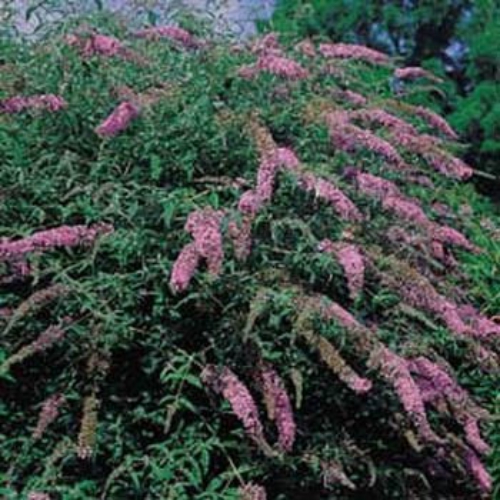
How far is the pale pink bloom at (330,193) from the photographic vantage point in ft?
15.0

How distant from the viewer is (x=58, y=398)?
169 inches

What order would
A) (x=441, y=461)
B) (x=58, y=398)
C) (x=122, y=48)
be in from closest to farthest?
(x=58, y=398), (x=441, y=461), (x=122, y=48)

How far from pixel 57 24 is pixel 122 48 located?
548mm

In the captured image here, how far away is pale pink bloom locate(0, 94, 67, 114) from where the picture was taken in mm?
4945

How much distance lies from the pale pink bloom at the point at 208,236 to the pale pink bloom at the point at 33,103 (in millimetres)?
880

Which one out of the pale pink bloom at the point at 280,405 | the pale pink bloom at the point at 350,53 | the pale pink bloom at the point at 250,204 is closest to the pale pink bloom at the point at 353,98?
the pale pink bloom at the point at 350,53

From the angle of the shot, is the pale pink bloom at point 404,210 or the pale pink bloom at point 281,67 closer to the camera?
the pale pink bloom at point 404,210

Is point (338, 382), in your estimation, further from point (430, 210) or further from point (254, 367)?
point (430, 210)

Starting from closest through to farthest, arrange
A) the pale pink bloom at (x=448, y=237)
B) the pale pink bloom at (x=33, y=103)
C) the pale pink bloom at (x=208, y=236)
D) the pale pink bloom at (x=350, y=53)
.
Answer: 1. the pale pink bloom at (x=208, y=236)
2. the pale pink bloom at (x=33, y=103)
3. the pale pink bloom at (x=448, y=237)
4. the pale pink bloom at (x=350, y=53)

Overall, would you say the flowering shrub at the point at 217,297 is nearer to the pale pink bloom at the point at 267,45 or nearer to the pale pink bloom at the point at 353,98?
the pale pink bloom at the point at 267,45

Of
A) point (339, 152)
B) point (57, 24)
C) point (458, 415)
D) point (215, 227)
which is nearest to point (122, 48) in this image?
point (57, 24)

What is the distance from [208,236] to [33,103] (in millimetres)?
1100

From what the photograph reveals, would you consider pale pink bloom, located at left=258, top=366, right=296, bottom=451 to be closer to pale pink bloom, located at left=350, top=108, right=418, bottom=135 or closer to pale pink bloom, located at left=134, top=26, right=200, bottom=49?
pale pink bloom, located at left=350, top=108, right=418, bottom=135

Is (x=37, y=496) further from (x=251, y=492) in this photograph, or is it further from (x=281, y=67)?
(x=281, y=67)
